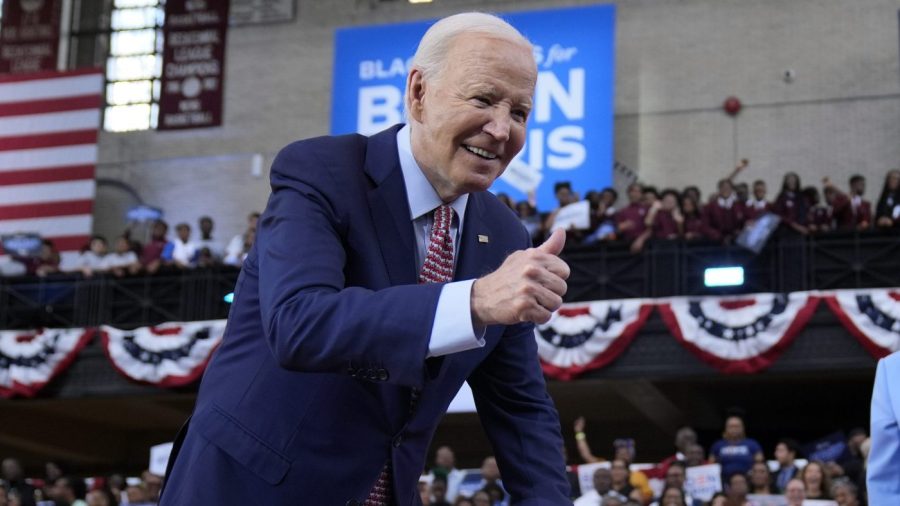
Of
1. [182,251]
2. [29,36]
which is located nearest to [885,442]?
[182,251]

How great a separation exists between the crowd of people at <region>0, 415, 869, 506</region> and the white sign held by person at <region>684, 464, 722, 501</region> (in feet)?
0.21

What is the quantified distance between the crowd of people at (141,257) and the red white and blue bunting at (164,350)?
1034 mm

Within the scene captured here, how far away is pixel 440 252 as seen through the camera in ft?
8.01

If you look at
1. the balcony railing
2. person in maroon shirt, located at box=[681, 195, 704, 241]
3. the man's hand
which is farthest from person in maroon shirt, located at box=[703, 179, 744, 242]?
the man's hand

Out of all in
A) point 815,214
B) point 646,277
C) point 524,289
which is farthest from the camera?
point 815,214

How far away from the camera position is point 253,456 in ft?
7.59

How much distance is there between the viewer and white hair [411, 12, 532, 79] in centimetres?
232

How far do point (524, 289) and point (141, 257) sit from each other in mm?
19497

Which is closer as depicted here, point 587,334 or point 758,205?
point 587,334

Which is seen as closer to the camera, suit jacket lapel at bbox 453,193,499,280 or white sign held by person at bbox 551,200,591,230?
suit jacket lapel at bbox 453,193,499,280

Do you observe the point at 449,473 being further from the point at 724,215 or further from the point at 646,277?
the point at 724,215

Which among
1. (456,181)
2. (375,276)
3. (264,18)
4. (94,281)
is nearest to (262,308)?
(375,276)

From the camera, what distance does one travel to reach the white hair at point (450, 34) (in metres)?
2.32

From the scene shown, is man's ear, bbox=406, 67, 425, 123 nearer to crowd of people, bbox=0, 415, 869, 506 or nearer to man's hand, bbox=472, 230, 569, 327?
man's hand, bbox=472, 230, 569, 327
